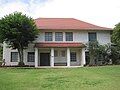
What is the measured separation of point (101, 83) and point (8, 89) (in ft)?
17.8

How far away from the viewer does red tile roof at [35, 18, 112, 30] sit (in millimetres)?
41375

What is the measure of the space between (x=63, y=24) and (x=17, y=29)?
32.2ft

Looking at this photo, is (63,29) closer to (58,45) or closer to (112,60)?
(58,45)

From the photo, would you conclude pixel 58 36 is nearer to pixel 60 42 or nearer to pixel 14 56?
pixel 60 42

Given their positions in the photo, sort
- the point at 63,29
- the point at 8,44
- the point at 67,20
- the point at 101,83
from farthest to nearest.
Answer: the point at 67,20, the point at 63,29, the point at 8,44, the point at 101,83

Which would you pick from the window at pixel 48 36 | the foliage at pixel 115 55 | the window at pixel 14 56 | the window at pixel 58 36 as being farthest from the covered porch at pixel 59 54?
the foliage at pixel 115 55

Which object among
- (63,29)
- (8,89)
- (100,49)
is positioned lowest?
(8,89)

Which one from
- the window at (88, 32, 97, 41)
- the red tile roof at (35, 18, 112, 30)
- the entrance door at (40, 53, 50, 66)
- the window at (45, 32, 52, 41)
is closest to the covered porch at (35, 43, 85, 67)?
the entrance door at (40, 53, 50, 66)

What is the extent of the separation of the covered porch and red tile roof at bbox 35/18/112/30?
2518mm

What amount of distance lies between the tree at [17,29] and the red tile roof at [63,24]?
4.77 meters

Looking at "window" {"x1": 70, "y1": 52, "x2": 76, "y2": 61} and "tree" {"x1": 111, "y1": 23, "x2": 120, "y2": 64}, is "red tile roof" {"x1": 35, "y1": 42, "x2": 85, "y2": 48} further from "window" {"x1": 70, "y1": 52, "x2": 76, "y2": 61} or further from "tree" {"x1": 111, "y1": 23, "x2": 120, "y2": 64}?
"tree" {"x1": 111, "y1": 23, "x2": 120, "y2": 64}

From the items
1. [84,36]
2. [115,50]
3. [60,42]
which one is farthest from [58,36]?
[115,50]

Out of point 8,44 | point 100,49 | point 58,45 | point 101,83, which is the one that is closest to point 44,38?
point 58,45

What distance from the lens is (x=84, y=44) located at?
4072 centimetres
